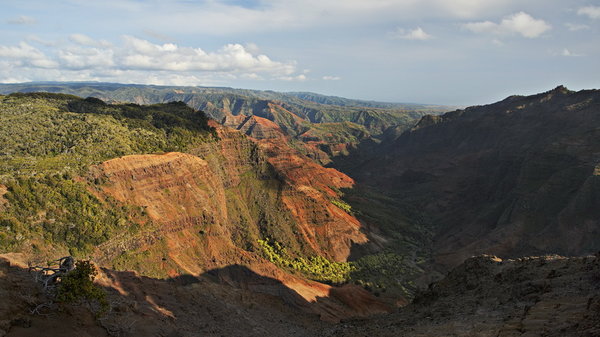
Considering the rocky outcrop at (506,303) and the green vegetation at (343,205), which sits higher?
the rocky outcrop at (506,303)

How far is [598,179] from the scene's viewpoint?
77.8 meters

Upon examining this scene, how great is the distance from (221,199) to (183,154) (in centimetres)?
1252

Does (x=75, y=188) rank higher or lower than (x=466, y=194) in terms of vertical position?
higher

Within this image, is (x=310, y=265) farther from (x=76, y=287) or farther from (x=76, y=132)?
(x=76, y=287)

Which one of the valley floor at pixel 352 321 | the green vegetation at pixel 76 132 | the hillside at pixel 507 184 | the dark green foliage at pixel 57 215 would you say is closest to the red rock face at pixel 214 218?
the dark green foliage at pixel 57 215

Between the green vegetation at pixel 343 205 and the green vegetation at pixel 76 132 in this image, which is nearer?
the green vegetation at pixel 76 132

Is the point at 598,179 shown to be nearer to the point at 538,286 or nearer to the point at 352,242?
the point at 352,242

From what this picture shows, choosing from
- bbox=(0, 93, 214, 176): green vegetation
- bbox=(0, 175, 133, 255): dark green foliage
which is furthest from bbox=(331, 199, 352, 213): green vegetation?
bbox=(0, 175, 133, 255): dark green foliage

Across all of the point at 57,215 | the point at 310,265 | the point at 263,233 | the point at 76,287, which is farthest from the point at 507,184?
the point at 76,287

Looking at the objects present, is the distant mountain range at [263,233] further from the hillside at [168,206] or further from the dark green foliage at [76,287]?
the dark green foliage at [76,287]

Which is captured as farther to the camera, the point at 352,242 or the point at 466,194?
the point at 466,194

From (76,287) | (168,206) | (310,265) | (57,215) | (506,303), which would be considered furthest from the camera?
(310,265)

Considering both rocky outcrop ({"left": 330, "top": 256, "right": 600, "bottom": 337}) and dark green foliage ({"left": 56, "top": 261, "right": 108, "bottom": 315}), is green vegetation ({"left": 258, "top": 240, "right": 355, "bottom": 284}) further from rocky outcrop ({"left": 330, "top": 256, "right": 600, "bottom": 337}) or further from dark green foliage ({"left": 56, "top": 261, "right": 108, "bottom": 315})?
dark green foliage ({"left": 56, "top": 261, "right": 108, "bottom": 315})

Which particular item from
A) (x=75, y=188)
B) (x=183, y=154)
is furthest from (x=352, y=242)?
(x=75, y=188)
